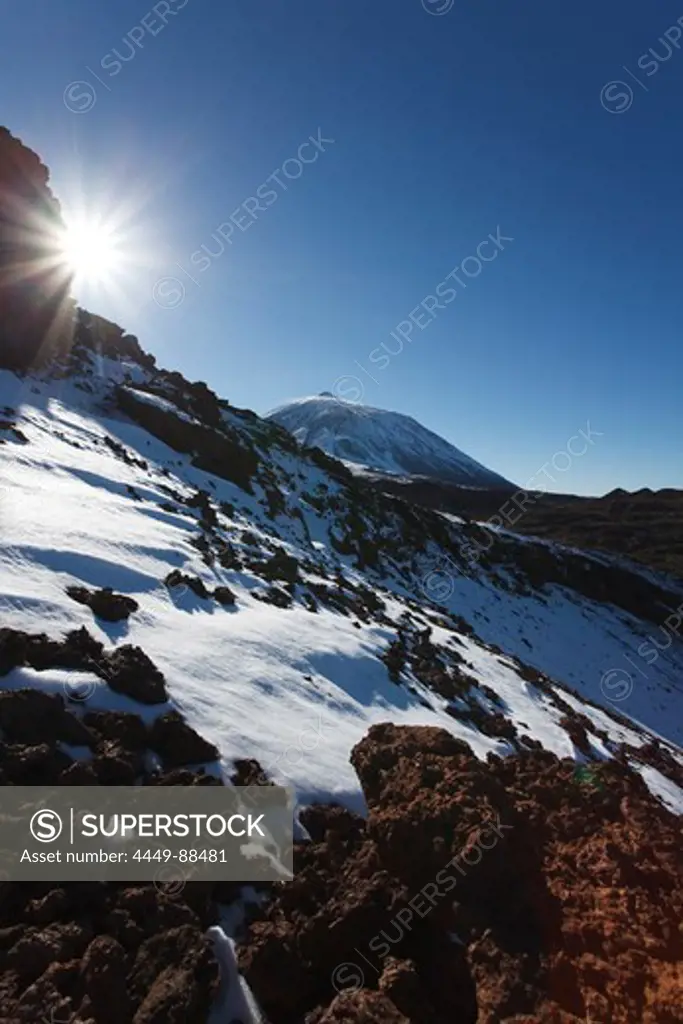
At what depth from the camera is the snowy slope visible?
10031 mm

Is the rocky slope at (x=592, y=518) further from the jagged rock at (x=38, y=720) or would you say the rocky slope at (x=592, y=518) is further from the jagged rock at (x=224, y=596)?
the jagged rock at (x=38, y=720)

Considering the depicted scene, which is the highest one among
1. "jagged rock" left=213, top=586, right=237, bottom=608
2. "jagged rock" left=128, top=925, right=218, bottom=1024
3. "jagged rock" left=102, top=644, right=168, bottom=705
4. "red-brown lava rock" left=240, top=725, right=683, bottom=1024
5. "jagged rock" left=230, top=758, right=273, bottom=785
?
"red-brown lava rock" left=240, top=725, right=683, bottom=1024

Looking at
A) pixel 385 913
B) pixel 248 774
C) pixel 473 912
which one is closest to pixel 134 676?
pixel 248 774

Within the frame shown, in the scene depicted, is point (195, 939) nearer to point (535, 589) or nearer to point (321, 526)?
point (321, 526)

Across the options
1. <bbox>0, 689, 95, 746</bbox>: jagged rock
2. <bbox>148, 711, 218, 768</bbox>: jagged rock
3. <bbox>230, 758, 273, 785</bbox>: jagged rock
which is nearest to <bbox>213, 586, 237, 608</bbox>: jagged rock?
<bbox>148, 711, 218, 768</bbox>: jagged rock

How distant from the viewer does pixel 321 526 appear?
37250 mm

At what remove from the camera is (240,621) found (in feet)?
46.1

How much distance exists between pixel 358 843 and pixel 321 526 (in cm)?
2952

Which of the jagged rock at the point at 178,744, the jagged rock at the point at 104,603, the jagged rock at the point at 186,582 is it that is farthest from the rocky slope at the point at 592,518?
the jagged rock at the point at 178,744

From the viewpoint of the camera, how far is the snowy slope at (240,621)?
10031 millimetres

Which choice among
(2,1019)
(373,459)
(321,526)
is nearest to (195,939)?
(2,1019)

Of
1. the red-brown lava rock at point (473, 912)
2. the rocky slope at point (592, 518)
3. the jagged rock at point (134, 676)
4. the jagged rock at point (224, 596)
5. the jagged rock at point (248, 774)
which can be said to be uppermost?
the rocky slope at point (592, 518)

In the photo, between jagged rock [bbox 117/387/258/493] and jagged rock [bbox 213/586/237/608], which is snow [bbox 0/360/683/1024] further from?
jagged rock [bbox 117/387/258/493]

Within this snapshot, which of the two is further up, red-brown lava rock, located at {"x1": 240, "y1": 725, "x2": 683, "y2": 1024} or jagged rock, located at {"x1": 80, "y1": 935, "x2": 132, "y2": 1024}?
red-brown lava rock, located at {"x1": 240, "y1": 725, "x2": 683, "y2": 1024}
